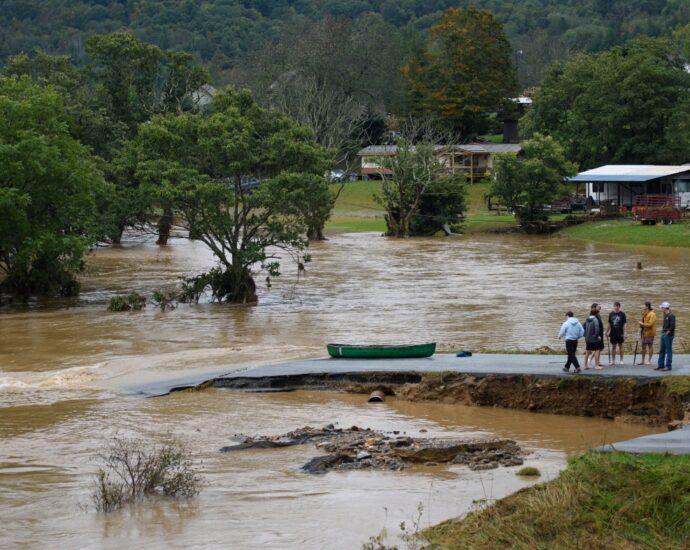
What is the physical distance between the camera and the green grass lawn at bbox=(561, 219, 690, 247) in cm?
6562

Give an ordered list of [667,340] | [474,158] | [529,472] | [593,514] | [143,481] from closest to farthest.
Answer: [593,514] < [143,481] < [529,472] < [667,340] < [474,158]

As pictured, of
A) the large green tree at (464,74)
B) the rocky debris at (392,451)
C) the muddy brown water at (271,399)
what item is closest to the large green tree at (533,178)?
the muddy brown water at (271,399)

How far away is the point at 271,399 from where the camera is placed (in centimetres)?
2647

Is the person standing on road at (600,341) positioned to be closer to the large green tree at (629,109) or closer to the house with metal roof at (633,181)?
the house with metal roof at (633,181)

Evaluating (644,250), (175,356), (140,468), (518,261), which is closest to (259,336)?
(175,356)

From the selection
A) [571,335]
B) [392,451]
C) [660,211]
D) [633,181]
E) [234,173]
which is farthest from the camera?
[633,181]

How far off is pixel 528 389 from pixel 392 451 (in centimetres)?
504

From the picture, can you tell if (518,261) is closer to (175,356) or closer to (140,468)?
(175,356)

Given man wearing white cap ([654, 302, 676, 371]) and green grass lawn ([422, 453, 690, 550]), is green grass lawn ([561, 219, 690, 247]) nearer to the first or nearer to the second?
man wearing white cap ([654, 302, 676, 371])

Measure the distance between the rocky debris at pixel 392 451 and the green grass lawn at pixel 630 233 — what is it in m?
45.2

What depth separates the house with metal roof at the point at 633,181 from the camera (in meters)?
75.9

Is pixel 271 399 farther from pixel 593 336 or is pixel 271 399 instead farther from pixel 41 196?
pixel 41 196

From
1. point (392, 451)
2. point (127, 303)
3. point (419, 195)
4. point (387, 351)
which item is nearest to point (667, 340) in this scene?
point (392, 451)

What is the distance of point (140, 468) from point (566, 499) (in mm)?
7185
